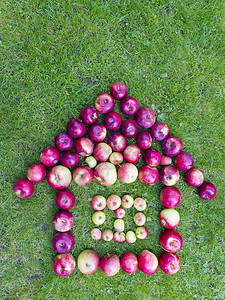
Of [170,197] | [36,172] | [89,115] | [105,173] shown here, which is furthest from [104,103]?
[170,197]

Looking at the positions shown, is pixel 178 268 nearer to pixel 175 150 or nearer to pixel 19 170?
pixel 175 150

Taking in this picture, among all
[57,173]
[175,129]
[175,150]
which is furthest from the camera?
[175,129]

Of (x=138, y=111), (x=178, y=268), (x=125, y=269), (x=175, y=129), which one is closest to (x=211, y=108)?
(x=175, y=129)

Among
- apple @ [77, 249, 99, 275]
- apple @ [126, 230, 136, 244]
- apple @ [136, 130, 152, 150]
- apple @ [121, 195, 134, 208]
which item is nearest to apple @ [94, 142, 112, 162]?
apple @ [136, 130, 152, 150]

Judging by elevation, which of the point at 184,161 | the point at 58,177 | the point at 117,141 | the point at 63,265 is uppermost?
the point at 184,161

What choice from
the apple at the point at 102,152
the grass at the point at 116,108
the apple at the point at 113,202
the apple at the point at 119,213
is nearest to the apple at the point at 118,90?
the grass at the point at 116,108

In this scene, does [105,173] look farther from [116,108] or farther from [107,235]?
[116,108]
